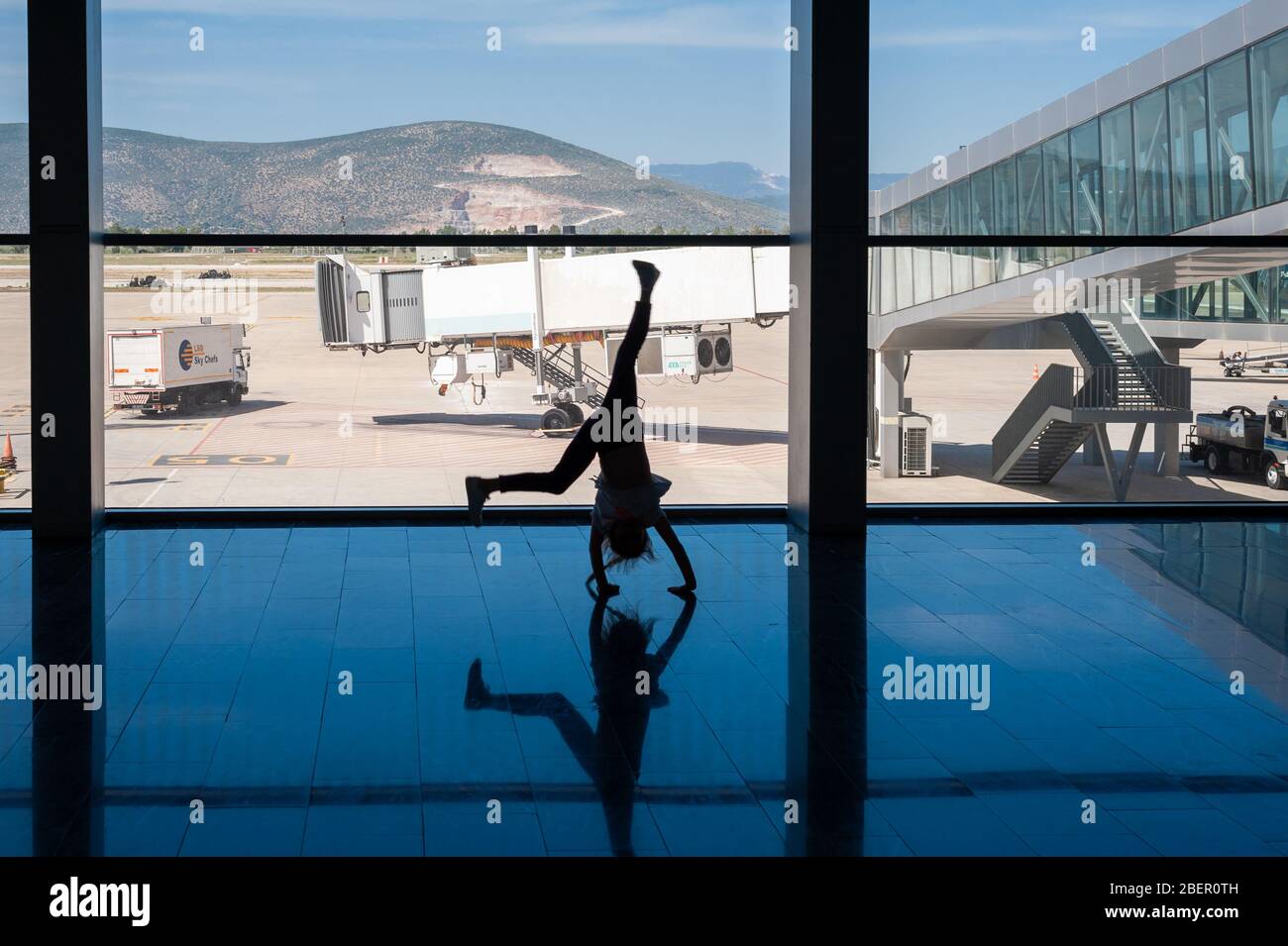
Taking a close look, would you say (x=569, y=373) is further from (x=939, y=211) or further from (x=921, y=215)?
(x=939, y=211)

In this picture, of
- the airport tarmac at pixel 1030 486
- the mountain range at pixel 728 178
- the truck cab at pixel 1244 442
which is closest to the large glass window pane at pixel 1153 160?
the airport tarmac at pixel 1030 486

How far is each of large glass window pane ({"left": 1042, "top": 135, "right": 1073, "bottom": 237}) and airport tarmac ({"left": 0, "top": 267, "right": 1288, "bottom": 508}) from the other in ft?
16.6

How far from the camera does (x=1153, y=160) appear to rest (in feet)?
53.7

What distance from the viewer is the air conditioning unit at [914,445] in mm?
23031

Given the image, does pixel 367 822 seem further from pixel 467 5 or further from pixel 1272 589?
pixel 467 5

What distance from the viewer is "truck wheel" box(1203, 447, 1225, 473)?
23.0 m

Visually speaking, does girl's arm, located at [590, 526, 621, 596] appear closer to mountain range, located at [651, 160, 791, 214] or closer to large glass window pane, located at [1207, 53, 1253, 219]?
mountain range, located at [651, 160, 791, 214]

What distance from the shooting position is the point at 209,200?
104 feet

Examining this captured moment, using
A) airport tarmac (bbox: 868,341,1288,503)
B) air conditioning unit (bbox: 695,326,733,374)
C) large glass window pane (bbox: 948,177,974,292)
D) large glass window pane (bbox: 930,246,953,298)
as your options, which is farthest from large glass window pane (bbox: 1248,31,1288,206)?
air conditioning unit (bbox: 695,326,733,374)

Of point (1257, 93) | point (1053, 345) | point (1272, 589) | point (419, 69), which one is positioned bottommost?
point (1272, 589)

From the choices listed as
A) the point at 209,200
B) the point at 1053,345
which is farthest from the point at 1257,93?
the point at 209,200

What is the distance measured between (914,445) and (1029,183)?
6555 millimetres

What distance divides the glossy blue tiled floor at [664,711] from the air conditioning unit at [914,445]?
1623 centimetres
